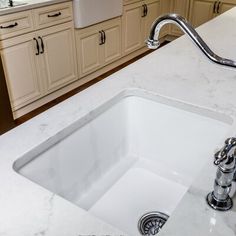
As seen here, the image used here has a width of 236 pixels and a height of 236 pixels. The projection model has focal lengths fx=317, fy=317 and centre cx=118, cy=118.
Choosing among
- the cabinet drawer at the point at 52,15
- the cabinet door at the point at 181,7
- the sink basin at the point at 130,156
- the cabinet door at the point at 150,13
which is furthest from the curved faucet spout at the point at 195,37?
the cabinet door at the point at 181,7

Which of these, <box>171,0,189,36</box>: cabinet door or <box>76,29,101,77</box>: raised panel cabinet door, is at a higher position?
<box>171,0,189,36</box>: cabinet door

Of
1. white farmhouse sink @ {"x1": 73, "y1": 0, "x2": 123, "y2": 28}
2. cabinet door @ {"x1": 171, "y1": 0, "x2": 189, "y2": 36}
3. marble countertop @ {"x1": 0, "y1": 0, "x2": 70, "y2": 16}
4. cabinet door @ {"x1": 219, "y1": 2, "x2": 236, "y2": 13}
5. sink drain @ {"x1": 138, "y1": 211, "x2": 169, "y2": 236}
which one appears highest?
marble countertop @ {"x1": 0, "y1": 0, "x2": 70, "y2": 16}

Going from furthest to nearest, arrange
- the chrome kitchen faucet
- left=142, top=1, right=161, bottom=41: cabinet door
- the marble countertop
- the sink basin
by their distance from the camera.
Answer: left=142, top=1, right=161, bottom=41: cabinet door → the marble countertop → the sink basin → the chrome kitchen faucet

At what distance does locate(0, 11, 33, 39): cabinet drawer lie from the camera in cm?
224

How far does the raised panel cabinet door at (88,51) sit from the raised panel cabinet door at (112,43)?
0.42ft

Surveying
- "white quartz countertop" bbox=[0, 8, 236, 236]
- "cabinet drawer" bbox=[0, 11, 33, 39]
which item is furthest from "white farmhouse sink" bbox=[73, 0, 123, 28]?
"white quartz countertop" bbox=[0, 8, 236, 236]

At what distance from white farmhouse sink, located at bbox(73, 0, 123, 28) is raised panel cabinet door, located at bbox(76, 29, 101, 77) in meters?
0.12

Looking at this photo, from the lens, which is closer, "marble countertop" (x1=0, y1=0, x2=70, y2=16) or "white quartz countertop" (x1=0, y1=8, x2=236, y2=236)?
"white quartz countertop" (x1=0, y1=8, x2=236, y2=236)

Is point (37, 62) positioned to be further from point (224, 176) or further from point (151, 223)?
point (224, 176)

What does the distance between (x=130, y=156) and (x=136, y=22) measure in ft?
9.39

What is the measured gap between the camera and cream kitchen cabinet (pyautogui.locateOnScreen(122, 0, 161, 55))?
3.56 m

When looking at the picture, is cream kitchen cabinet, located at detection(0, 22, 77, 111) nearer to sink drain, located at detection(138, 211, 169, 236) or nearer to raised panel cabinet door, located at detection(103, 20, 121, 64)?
raised panel cabinet door, located at detection(103, 20, 121, 64)

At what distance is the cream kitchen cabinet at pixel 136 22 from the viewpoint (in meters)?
3.56

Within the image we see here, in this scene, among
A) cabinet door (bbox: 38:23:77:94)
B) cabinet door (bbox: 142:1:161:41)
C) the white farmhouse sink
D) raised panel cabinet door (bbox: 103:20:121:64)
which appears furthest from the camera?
cabinet door (bbox: 142:1:161:41)
